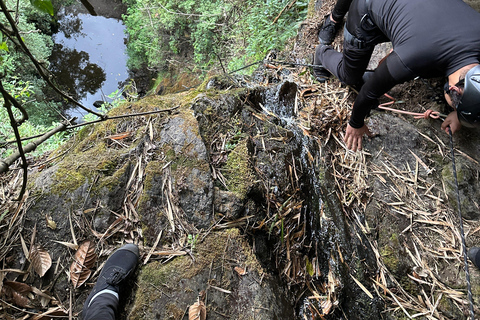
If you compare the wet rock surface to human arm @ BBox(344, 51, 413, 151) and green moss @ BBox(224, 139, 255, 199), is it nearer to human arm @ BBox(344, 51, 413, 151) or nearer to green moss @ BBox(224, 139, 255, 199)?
green moss @ BBox(224, 139, 255, 199)

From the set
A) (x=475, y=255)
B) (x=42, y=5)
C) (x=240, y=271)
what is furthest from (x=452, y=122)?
(x=42, y=5)

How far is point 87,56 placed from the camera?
10.2m

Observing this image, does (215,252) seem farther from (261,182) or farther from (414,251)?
(414,251)

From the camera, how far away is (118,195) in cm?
211

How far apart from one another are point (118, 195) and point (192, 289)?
0.97m

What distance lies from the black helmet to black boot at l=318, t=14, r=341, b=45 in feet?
6.75

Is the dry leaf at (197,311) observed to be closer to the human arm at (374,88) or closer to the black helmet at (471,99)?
the human arm at (374,88)

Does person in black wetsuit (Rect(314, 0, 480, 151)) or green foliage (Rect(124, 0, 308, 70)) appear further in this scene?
green foliage (Rect(124, 0, 308, 70))

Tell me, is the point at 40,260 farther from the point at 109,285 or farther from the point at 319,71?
the point at 319,71

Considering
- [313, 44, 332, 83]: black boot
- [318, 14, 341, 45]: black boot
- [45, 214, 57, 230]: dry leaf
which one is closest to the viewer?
[45, 214, 57, 230]: dry leaf

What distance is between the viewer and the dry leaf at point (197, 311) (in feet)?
5.62

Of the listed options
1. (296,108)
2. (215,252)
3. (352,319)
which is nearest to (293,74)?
(296,108)

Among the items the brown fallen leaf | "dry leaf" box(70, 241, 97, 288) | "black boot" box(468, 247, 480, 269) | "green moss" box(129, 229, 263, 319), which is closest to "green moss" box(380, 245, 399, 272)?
"black boot" box(468, 247, 480, 269)

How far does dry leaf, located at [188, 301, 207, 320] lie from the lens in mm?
1712
